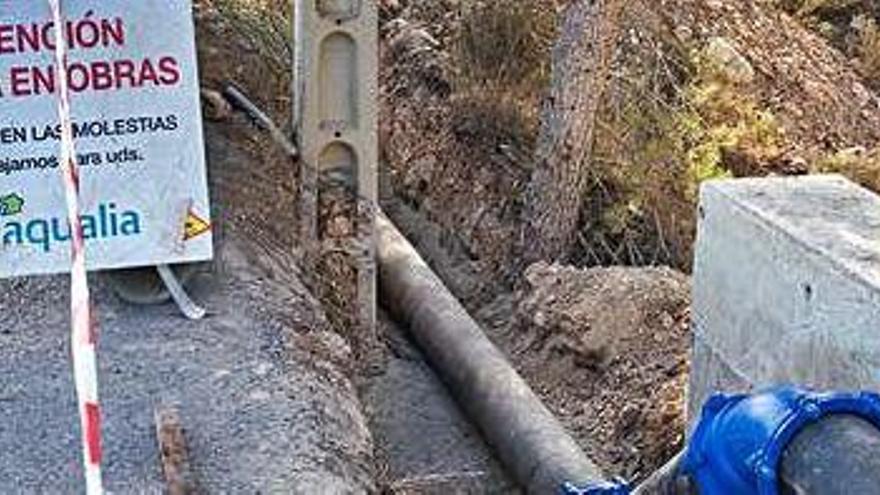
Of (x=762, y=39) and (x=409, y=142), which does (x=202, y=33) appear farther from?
(x=762, y=39)

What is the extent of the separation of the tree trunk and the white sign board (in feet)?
12.0

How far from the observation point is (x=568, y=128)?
9.53 m

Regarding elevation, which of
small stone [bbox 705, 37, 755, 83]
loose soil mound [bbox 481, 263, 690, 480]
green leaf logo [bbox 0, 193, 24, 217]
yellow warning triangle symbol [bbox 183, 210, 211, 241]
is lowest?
loose soil mound [bbox 481, 263, 690, 480]

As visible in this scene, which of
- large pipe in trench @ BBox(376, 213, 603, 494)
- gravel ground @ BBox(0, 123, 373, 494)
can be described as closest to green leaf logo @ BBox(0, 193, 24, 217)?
gravel ground @ BBox(0, 123, 373, 494)

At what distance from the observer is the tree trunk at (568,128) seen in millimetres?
9227

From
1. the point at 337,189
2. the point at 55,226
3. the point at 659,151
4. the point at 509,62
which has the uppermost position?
the point at 55,226

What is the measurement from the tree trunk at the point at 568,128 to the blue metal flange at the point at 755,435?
579cm

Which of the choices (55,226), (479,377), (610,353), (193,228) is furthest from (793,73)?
(55,226)

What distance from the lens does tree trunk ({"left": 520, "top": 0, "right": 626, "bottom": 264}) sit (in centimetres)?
923

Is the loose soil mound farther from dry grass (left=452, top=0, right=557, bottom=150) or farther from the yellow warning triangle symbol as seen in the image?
the yellow warning triangle symbol

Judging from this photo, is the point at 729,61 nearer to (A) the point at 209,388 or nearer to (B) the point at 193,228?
(B) the point at 193,228

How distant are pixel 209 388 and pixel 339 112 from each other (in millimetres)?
3019

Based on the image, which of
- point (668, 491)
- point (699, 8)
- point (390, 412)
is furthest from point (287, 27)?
point (668, 491)

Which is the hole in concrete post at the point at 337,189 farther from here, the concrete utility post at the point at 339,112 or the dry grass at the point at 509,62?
the dry grass at the point at 509,62
